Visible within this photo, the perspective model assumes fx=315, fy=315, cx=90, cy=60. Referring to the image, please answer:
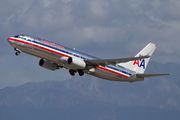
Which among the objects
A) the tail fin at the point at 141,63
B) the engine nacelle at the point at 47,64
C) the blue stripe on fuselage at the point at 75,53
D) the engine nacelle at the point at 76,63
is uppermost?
the tail fin at the point at 141,63

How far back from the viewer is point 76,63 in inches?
2325

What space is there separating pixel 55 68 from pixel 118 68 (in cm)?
1321

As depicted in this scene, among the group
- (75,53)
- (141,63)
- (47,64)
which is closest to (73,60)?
(75,53)

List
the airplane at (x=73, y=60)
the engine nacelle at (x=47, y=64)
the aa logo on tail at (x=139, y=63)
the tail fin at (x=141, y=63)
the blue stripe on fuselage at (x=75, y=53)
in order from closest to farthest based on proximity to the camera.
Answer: the airplane at (x=73, y=60)
the blue stripe on fuselage at (x=75, y=53)
the engine nacelle at (x=47, y=64)
the tail fin at (x=141, y=63)
the aa logo on tail at (x=139, y=63)

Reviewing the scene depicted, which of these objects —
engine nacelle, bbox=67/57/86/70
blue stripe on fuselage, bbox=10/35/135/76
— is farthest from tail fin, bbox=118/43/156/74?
engine nacelle, bbox=67/57/86/70

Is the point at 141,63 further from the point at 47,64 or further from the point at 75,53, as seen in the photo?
the point at 47,64

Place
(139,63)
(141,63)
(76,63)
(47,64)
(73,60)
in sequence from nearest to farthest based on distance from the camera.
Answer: (73,60) → (76,63) → (47,64) → (139,63) → (141,63)

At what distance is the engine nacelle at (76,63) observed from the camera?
5868 cm

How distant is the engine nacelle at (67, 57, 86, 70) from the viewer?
5868 cm

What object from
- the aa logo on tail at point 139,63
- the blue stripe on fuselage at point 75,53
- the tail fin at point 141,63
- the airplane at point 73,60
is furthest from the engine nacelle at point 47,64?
the aa logo on tail at point 139,63

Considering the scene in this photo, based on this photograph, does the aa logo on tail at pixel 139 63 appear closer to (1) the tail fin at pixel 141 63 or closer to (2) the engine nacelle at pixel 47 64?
(1) the tail fin at pixel 141 63

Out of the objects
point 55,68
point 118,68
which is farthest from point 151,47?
point 55,68

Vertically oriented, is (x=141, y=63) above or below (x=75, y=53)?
above

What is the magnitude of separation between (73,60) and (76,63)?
855 millimetres
